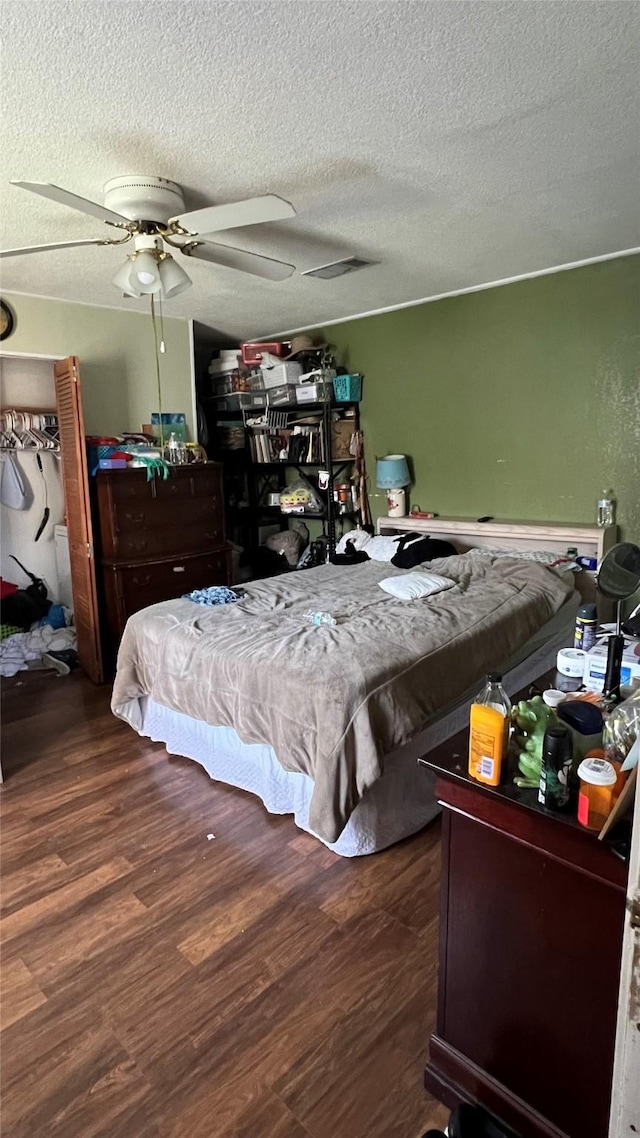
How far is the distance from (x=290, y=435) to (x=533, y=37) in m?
3.56

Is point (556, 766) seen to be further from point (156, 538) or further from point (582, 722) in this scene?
point (156, 538)

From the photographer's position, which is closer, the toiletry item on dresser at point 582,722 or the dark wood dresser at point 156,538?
the toiletry item on dresser at point 582,722

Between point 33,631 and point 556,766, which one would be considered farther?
point 33,631

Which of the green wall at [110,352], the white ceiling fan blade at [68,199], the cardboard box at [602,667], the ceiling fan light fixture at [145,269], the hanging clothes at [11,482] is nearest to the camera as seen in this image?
the cardboard box at [602,667]

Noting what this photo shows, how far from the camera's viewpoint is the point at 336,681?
2.06 meters

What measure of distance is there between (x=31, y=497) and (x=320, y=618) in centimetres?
285

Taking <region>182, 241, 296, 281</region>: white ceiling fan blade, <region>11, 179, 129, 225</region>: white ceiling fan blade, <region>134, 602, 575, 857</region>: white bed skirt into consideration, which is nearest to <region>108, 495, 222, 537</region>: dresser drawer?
<region>134, 602, 575, 857</region>: white bed skirt

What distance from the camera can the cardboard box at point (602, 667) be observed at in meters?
1.46

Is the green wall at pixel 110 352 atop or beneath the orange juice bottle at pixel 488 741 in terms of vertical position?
atop

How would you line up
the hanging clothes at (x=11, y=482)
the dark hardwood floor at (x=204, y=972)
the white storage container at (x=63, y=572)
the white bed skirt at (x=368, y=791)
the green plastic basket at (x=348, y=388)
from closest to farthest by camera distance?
1. the dark hardwood floor at (x=204, y=972)
2. the white bed skirt at (x=368, y=791)
3. the hanging clothes at (x=11, y=482)
4. the white storage container at (x=63, y=572)
5. the green plastic basket at (x=348, y=388)

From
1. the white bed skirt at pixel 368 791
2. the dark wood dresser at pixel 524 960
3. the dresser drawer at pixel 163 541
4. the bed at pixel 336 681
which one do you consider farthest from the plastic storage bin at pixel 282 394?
the dark wood dresser at pixel 524 960

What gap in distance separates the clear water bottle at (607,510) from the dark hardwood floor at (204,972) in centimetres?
220

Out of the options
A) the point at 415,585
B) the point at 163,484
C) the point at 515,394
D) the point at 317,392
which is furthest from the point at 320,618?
the point at 317,392

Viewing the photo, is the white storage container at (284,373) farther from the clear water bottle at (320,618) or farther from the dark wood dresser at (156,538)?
the clear water bottle at (320,618)
